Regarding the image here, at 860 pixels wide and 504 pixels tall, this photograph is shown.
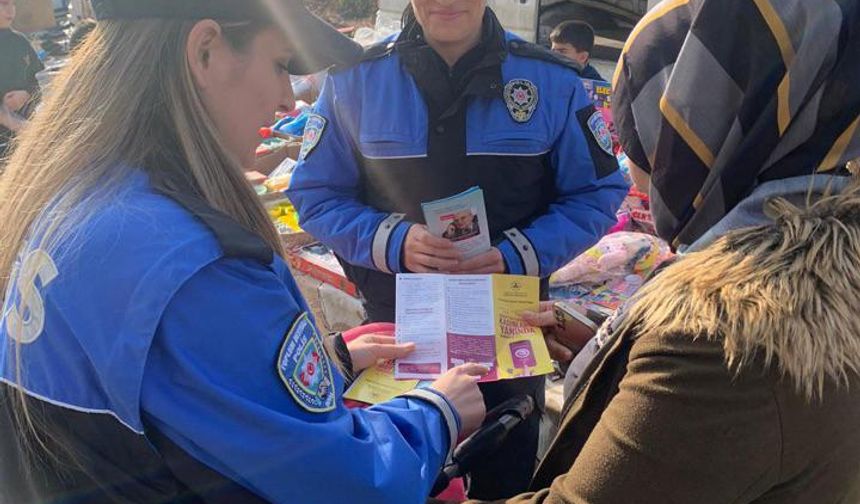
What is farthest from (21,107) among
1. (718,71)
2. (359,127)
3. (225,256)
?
(718,71)

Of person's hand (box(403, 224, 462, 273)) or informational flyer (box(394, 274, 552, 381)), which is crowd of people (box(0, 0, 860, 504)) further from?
person's hand (box(403, 224, 462, 273))

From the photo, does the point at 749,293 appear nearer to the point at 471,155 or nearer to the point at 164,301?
the point at 164,301

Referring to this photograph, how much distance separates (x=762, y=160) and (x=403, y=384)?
0.95m

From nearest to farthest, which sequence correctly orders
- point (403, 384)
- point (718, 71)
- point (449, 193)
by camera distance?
point (718, 71) < point (403, 384) < point (449, 193)

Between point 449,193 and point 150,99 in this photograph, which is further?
point 449,193

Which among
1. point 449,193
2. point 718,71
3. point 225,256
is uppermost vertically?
point 718,71

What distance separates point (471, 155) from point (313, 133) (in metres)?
0.54

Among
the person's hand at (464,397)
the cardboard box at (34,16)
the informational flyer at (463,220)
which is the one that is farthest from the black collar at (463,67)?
the cardboard box at (34,16)

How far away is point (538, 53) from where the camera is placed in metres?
2.25

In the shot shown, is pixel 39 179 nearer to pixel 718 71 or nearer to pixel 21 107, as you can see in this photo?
pixel 718 71

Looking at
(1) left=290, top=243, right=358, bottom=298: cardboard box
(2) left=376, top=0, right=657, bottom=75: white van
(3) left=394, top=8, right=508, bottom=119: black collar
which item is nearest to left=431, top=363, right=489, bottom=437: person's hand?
(3) left=394, top=8, right=508, bottom=119: black collar

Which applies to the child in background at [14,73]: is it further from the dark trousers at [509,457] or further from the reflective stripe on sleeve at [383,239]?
the dark trousers at [509,457]

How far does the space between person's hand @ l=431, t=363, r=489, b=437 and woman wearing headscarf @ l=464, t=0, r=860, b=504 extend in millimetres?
298

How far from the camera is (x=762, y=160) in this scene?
3.44 ft
